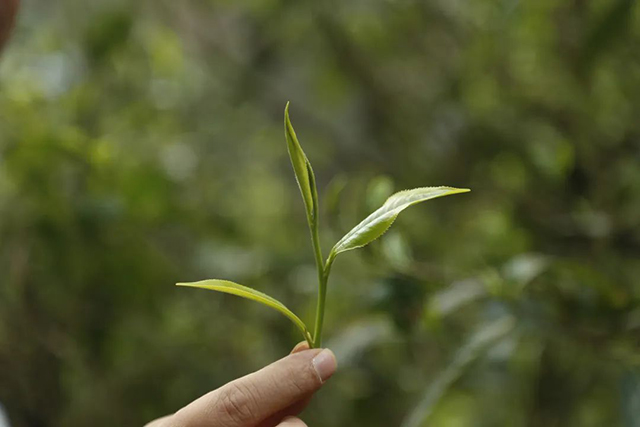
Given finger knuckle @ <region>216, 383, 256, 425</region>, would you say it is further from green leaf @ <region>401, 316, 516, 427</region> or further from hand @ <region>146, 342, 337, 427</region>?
green leaf @ <region>401, 316, 516, 427</region>

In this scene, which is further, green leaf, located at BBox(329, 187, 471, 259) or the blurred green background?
the blurred green background

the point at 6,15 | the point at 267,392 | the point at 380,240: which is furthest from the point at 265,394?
the point at 6,15

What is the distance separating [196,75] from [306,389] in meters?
1.27

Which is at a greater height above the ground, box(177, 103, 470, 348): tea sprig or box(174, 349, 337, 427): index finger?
box(177, 103, 470, 348): tea sprig

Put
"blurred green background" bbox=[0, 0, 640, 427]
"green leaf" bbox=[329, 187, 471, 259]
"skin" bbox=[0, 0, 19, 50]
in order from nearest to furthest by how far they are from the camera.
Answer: "green leaf" bbox=[329, 187, 471, 259] → "skin" bbox=[0, 0, 19, 50] → "blurred green background" bbox=[0, 0, 640, 427]

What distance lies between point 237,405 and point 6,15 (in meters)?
0.39

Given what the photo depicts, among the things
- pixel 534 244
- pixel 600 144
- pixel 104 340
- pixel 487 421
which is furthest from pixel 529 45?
pixel 104 340

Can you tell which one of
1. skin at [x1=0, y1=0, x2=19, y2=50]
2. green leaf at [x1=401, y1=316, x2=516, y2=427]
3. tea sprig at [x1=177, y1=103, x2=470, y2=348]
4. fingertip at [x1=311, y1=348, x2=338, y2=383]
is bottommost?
green leaf at [x1=401, y1=316, x2=516, y2=427]

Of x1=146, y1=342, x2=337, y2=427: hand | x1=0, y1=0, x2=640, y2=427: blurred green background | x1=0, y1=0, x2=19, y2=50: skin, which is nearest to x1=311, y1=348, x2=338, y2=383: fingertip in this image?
x1=146, y1=342, x2=337, y2=427: hand

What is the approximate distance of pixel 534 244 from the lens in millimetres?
911

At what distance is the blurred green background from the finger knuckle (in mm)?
202

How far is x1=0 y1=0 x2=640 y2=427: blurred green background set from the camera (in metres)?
0.69

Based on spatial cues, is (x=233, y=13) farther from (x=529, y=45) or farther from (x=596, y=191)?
(x=596, y=191)

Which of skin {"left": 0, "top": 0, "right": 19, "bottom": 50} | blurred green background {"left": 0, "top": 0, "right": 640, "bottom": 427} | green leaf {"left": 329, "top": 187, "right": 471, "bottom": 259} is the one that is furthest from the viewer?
blurred green background {"left": 0, "top": 0, "right": 640, "bottom": 427}
